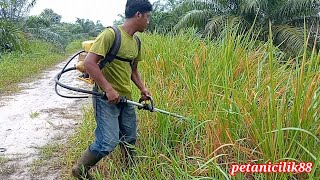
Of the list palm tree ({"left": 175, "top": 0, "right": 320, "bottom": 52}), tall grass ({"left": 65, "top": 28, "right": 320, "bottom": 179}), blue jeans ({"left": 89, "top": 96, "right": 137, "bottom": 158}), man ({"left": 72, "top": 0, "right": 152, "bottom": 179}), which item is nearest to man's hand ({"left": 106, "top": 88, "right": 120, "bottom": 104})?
man ({"left": 72, "top": 0, "right": 152, "bottom": 179})

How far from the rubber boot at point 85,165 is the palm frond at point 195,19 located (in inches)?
412

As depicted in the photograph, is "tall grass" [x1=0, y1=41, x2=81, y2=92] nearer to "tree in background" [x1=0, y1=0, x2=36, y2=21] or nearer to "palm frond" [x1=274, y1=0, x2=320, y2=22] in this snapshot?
"tree in background" [x1=0, y1=0, x2=36, y2=21]

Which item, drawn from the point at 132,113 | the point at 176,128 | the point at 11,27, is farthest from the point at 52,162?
the point at 11,27

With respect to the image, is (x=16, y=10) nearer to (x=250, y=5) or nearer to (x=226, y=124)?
(x=250, y=5)

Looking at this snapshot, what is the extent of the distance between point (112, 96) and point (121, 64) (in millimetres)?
322

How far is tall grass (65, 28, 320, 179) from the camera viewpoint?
203cm

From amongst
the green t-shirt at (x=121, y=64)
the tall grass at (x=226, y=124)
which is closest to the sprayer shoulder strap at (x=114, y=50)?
the green t-shirt at (x=121, y=64)

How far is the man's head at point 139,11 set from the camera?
2740mm

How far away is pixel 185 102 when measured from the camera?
3.31m

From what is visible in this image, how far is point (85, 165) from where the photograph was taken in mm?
2910

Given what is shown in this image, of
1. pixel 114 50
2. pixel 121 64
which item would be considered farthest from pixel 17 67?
pixel 114 50

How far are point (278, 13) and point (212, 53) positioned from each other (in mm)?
9455

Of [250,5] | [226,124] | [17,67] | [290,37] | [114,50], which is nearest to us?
[226,124]

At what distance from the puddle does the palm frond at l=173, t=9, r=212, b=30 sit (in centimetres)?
664
